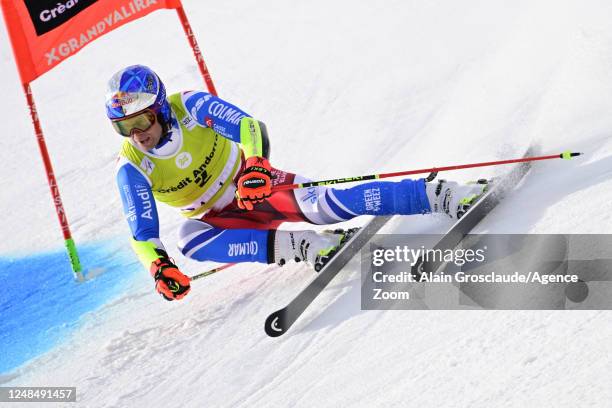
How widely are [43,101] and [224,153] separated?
6639 mm

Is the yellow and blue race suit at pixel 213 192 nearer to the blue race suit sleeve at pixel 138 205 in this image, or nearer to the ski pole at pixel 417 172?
the blue race suit sleeve at pixel 138 205

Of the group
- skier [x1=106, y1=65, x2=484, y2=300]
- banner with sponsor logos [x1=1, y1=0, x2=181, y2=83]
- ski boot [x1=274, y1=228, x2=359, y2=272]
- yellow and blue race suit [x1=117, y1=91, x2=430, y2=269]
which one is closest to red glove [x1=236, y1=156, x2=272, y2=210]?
skier [x1=106, y1=65, x2=484, y2=300]

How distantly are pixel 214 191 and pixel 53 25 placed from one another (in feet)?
7.66

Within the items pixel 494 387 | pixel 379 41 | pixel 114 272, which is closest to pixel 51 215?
pixel 114 272

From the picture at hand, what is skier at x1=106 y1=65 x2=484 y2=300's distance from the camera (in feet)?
14.0

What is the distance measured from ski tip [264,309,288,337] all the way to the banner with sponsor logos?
10.3 ft

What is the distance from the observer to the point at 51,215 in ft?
25.4

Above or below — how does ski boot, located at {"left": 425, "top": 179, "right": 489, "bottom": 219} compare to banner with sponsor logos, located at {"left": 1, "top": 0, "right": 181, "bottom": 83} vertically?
below

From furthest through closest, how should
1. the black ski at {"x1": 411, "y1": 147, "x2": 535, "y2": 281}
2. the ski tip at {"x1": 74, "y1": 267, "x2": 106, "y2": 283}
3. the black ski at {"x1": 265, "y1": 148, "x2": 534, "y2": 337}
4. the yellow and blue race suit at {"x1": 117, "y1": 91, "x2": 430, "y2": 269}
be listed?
the ski tip at {"x1": 74, "y1": 267, "x2": 106, "y2": 283} → the yellow and blue race suit at {"x1": 117, "y1": 91, "x2": 430, "y2": 269} → the black ski at {"x1": 265, "y1": 148, "x2": 534, "y2": 337} → the black ski at {"x1": 411, "y1": 147, "x2": 535, "y2": 281}

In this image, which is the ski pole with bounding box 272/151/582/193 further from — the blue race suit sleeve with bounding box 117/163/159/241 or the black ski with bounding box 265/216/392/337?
the blue race suit sleeve with bounding box 117/163/159/241

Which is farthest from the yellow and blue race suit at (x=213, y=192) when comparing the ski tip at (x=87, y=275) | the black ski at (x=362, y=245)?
the ski tip at (x=87, y=275)

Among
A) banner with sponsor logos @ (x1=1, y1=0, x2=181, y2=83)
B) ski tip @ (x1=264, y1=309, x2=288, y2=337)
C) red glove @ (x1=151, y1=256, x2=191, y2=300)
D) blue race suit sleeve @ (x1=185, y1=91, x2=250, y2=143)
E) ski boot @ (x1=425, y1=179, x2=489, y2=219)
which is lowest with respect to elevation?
ski tip @ (x1=264, y1=309, x2=288, y2=337)

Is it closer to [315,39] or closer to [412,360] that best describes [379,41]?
[315,39]

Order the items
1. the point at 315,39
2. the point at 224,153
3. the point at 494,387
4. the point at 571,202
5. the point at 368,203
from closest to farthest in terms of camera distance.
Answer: the point at 494,387, the point at 571,202, the point at 368,203, the point at 224,153, the point at 315,39
